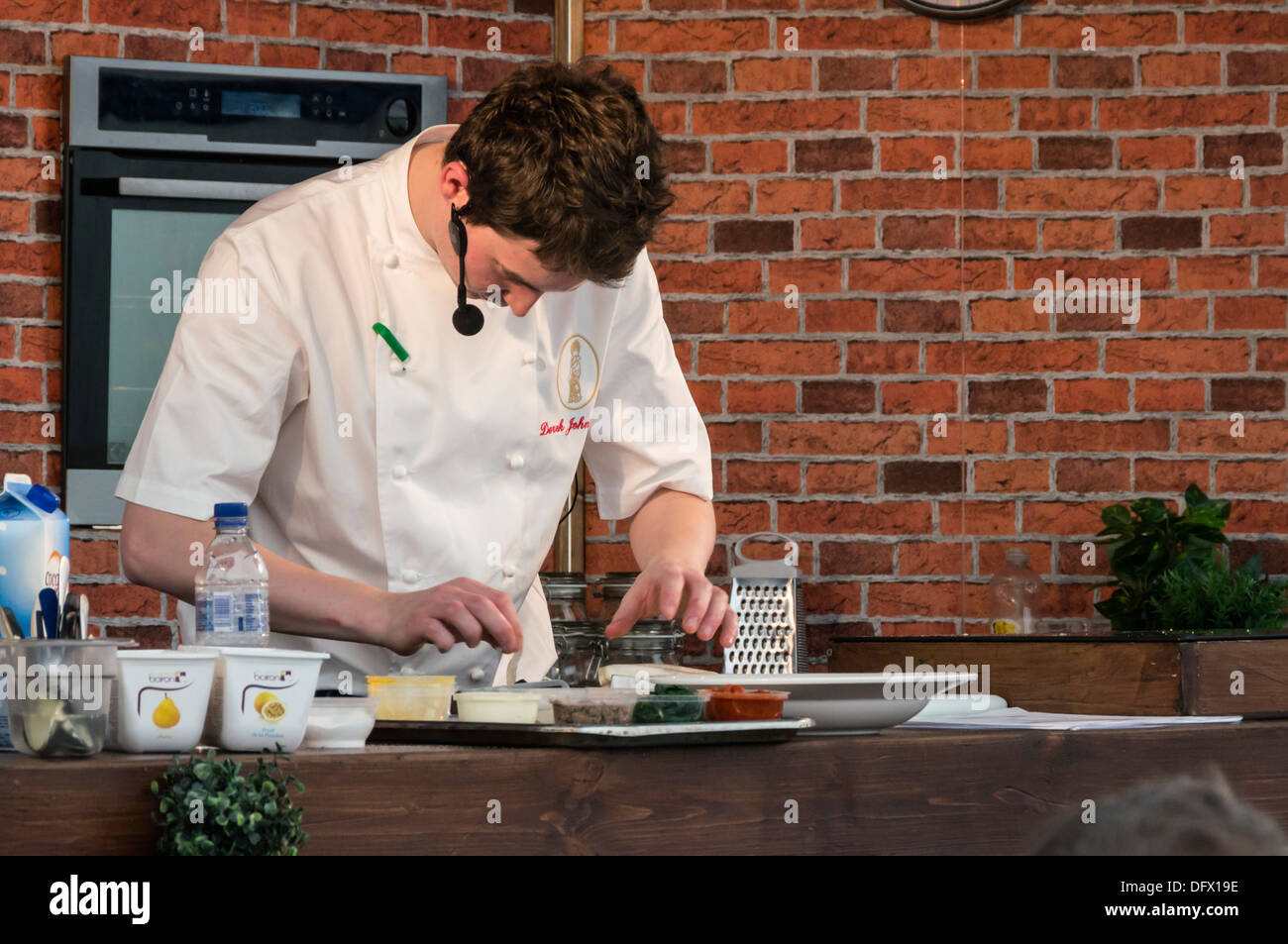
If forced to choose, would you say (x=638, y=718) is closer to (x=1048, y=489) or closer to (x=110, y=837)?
(x=110, y=837)

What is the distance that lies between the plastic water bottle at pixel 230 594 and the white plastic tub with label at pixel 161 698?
0.18m

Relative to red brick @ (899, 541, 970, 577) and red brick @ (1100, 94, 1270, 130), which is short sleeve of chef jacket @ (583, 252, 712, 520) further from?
red brick @ (1100, 94, 1270, 130)

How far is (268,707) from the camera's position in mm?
1047

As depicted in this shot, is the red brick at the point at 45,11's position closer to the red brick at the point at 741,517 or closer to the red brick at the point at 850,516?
the red brick at the point at 741,517

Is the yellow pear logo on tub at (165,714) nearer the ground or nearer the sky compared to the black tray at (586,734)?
nearer the sky

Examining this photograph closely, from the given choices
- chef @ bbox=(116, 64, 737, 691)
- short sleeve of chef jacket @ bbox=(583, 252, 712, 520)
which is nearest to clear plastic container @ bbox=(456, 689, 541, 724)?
chef @ bbox=(116, 64, 737, 691)

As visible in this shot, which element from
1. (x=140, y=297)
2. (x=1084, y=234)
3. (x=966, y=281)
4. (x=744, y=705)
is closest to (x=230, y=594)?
(x=744, y=705)

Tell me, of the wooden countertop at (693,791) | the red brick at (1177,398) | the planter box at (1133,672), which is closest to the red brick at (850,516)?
the red brick at (1177,398)

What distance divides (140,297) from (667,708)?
2063 mm

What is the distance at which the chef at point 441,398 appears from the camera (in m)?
1.51

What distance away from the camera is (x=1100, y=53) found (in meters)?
3.08

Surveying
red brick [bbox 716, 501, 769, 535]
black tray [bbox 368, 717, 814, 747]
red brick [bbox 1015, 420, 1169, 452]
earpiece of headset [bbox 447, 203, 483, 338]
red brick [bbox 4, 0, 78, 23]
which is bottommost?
black tray [bbox 368, 717, 814, 747]

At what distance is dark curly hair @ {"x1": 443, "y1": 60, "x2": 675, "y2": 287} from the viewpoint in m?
1.50
